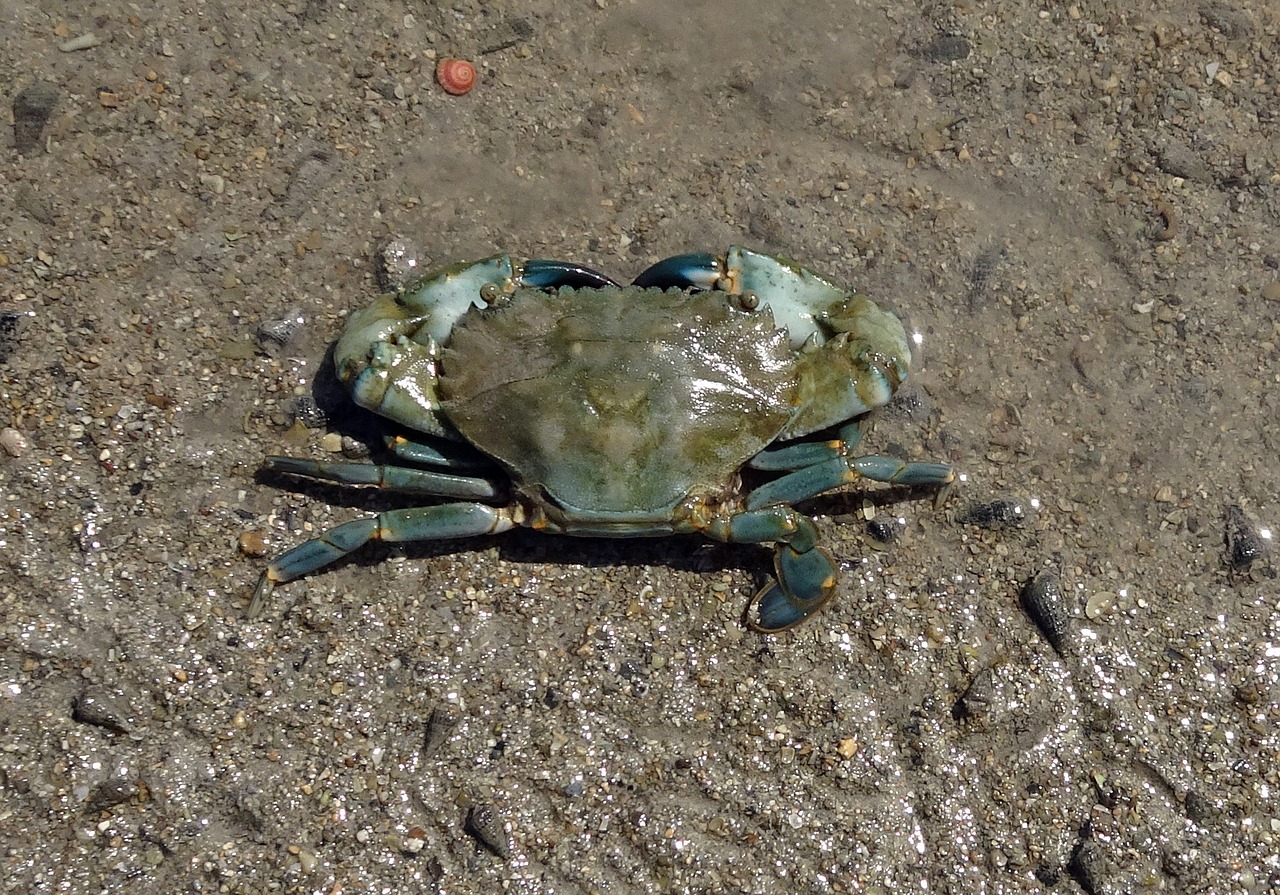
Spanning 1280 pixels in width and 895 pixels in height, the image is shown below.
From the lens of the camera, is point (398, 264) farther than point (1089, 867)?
Yes

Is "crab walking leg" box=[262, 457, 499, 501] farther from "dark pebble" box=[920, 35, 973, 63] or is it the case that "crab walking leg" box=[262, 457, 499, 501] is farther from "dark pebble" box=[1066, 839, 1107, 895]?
"dark pebble" box=[920, 35, 973, 63]

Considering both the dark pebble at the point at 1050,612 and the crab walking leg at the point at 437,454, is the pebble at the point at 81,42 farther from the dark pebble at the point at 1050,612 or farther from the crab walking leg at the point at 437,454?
the dark pebble at the point at 1050,612

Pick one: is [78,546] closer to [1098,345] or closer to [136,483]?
[136,483]

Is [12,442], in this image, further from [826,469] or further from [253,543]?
[826,469]

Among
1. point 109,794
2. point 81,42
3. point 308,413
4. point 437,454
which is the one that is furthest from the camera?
point 81,42

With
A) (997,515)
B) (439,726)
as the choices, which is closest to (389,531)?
(439,726)

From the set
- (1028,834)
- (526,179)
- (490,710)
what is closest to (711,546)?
(490,710)

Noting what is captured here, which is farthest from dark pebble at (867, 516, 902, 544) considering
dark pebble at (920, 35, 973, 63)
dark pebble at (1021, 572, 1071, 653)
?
dark pebble at (920, 35, 973, 63)

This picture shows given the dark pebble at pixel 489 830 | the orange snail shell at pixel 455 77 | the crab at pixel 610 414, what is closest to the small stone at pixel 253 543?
the crab at pixel 610 414
